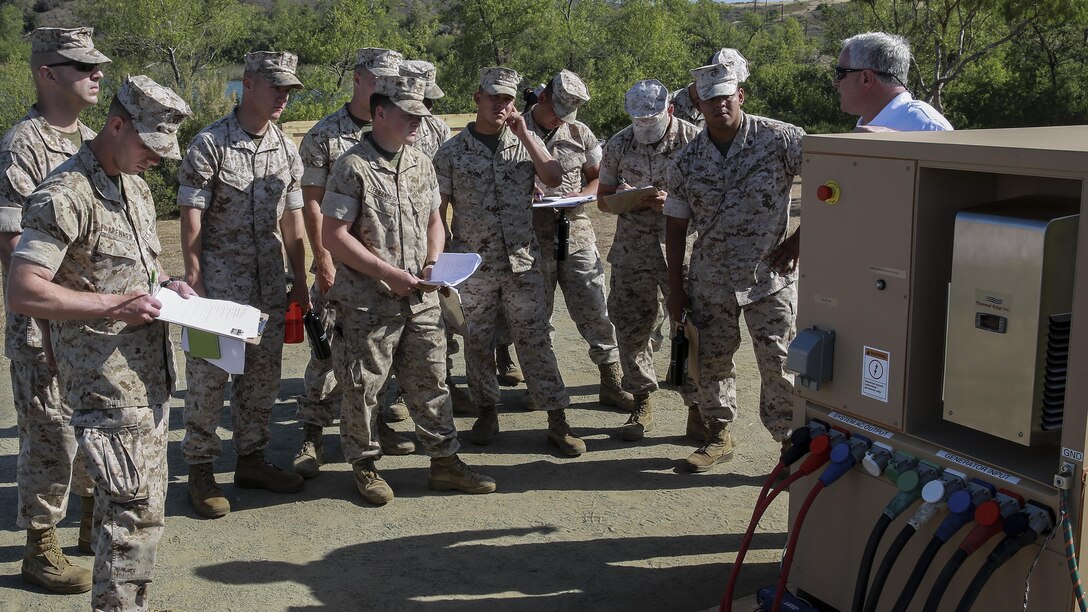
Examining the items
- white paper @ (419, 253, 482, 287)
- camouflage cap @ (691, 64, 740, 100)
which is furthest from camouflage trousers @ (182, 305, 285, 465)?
camouflage cap @ (691, 64, 740, 100)

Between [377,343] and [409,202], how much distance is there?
2.31 ft

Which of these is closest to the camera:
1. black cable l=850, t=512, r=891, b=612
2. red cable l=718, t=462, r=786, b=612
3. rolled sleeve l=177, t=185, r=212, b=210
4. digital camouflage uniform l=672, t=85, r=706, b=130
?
black cable l=850, t=512, r=891, b=612

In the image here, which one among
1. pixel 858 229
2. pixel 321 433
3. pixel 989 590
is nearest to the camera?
pixel 989 590

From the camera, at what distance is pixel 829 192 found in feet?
10.0

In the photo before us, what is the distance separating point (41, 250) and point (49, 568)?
1.62m

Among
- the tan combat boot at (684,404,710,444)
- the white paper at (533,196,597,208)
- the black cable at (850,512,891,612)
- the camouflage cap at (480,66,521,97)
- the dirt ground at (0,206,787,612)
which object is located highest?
the camouflage cap at (480,66,521,97)

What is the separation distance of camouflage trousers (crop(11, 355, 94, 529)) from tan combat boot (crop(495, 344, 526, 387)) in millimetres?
3223

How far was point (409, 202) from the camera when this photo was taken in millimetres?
4934

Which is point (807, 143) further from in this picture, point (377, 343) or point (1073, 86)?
point (1073, 86)

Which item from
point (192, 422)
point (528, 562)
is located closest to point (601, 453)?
point (528, 562)

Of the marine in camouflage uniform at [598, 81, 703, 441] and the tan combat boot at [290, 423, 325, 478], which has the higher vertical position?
the marine in camouflage uniform at [598, 81, 703, 441]

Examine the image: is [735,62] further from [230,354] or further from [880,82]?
[230,354]

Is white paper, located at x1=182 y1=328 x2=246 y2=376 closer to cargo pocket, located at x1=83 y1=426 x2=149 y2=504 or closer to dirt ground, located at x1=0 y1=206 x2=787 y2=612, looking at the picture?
cargo pocket, located at x1=83 y1=426 x2=149 y2=504

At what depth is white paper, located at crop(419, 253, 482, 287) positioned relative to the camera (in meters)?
A: 4.75
